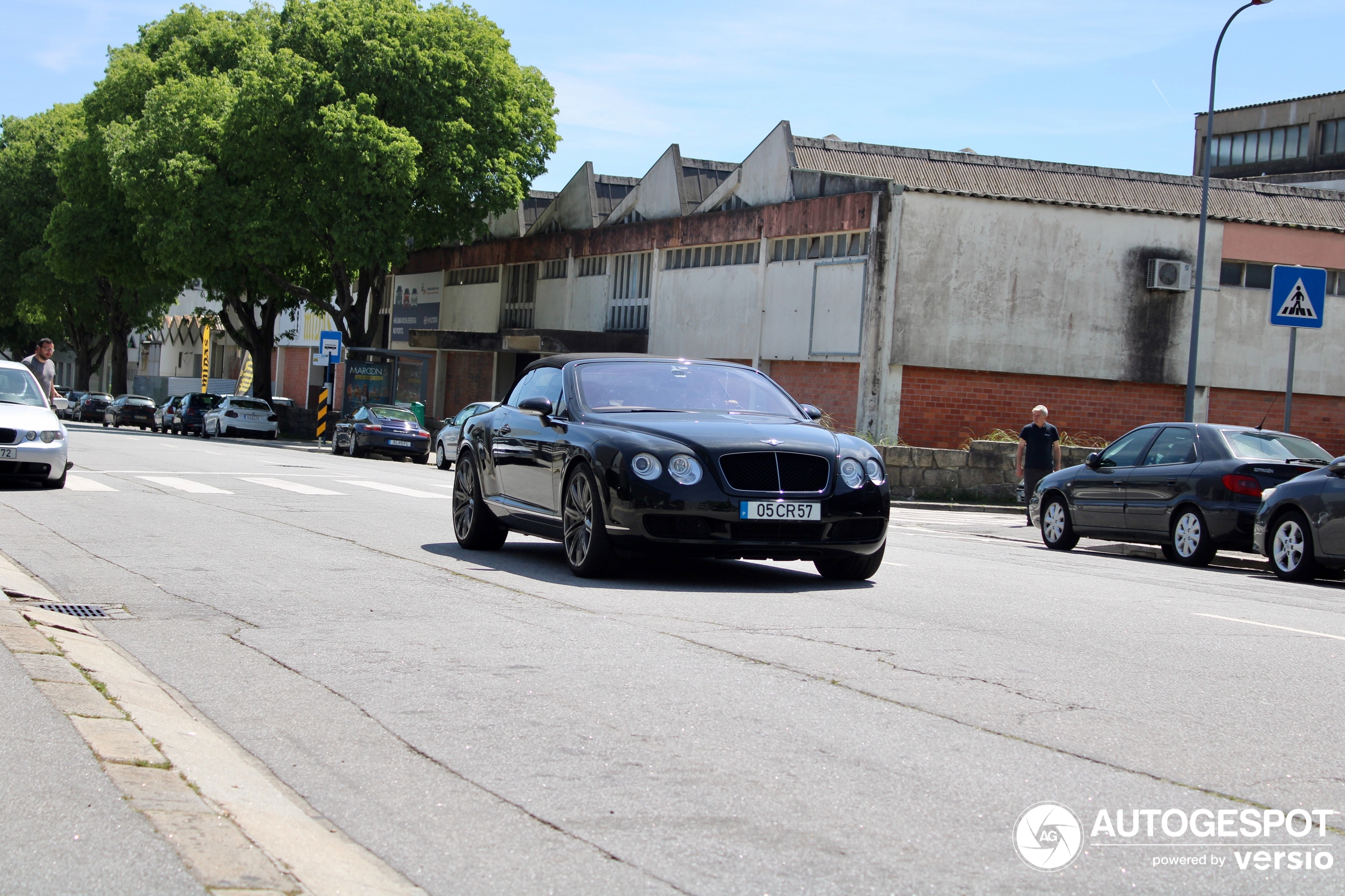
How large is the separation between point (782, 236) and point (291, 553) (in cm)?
2478

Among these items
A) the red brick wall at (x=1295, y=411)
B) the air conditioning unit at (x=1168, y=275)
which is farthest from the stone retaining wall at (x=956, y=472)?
the red brick wall at (x=1295, y=411)

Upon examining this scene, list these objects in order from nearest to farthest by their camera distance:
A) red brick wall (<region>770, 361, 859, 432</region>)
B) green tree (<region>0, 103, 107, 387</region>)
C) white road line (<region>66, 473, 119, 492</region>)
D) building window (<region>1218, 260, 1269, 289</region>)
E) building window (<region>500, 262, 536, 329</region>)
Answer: white road line (<region>66, 473, 119, 492</region>) < red brick wall (<region>770, 361, 859, 432</region>) < building window (<region>1218, 260, 1269, 289</region>) < building window (<region>500, 262, 536, 329</region>) < green tree (<region>0, 103, 107, 387</region>)

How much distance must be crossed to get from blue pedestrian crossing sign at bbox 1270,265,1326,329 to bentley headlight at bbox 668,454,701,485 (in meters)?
10.8

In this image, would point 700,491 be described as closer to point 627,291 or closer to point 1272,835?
point 1272,835

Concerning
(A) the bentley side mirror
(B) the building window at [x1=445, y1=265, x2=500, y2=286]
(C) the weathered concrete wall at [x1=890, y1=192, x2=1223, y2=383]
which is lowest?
(A) the bentley side mirror

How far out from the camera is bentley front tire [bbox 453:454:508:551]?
38.6 feet

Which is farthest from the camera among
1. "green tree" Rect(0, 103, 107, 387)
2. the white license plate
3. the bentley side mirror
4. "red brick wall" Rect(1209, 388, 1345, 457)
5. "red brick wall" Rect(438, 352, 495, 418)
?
"green tree" Rect(0, 103, 107, 387)

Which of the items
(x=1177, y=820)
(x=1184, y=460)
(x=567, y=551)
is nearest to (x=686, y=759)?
(x=1177, y=820)

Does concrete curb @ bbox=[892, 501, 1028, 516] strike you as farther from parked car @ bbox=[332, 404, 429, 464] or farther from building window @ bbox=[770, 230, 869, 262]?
parked car @ bbox=[332, 404, 429, 464]

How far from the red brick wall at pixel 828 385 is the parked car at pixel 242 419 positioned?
21499 mm

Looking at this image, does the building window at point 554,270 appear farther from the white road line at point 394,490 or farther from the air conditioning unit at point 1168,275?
the white road line at point 394,490

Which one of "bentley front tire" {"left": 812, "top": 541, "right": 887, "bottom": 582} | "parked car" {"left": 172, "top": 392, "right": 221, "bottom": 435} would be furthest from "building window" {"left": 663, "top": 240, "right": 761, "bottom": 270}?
"bentley front tire" {"left": 812, "top": 541, "right": 887, "bottom": 582}

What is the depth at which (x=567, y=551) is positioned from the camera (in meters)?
10.1

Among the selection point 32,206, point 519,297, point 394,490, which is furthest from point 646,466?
point 32,206
